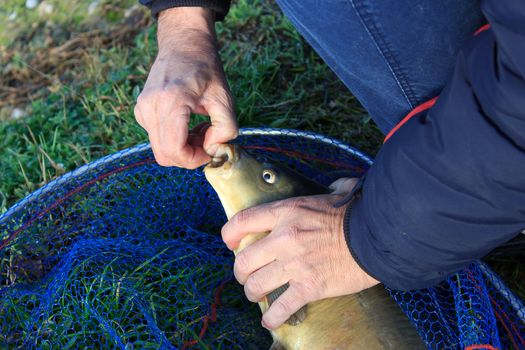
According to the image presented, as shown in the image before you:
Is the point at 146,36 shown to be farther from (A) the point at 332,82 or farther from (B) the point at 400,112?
(B) the point at 400,112

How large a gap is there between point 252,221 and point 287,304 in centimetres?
29

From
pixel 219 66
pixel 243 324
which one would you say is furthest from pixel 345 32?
pixel 243 324

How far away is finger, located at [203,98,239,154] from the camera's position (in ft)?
6.92

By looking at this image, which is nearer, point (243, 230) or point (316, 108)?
point (243, 230)

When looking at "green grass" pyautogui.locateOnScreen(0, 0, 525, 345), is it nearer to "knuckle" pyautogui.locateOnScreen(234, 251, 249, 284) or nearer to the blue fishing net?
the blue fishing net

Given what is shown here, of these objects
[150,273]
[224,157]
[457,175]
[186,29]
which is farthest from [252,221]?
[186,29]

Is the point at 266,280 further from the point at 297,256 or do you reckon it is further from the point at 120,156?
the point at 120,156

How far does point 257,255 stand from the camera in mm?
1938

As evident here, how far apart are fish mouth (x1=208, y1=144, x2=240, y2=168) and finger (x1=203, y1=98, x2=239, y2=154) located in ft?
0.08

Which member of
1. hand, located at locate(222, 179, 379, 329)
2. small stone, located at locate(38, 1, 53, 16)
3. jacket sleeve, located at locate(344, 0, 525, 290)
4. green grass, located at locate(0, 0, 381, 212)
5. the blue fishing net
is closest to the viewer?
jacket sleeve, located at locate(344, 0, 525, 290)

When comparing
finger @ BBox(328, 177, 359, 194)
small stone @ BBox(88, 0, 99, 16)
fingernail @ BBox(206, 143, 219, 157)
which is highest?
fingernail @ BBox(206, 143, 219, 157)

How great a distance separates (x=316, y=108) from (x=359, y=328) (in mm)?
1542

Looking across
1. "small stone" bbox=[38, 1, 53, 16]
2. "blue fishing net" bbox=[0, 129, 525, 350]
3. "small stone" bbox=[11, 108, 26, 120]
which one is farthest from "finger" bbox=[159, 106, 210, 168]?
"small stone" bbox=[38, 1, 53, 16]

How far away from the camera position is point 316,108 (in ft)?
10.5
